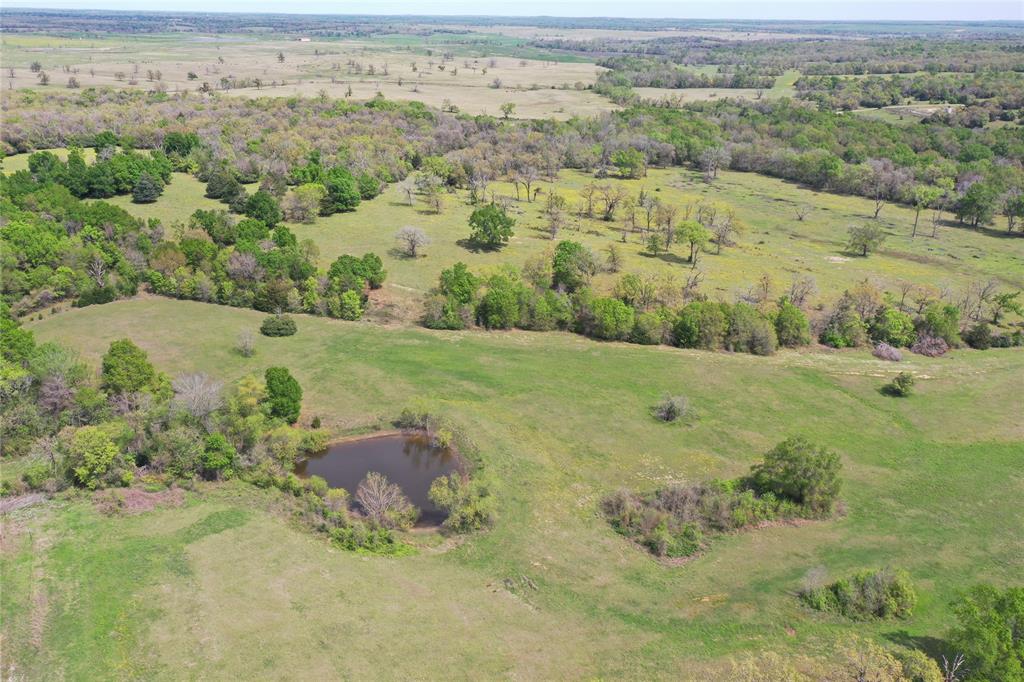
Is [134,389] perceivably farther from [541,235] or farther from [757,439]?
[541,235]

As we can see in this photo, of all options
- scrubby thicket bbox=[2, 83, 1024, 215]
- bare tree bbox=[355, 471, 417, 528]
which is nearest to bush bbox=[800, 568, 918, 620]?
bare tree bbox=[355, 471, 417, 528]

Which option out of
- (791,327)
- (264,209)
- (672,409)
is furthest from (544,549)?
(264,209)

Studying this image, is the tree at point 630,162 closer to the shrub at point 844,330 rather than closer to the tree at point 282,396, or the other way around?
the shrub at point 844,330

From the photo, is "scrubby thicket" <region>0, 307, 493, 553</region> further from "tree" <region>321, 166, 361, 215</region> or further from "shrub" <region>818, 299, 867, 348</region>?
"tree" <region>321, 166, 361, 215</region>

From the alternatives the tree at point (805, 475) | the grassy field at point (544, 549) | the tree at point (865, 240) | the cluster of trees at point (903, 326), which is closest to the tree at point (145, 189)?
the grassy field at point (544, 549)

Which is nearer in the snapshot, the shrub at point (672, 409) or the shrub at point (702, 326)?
the shrub at point (672, 409)

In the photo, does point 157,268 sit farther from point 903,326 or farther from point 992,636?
point 903,326
